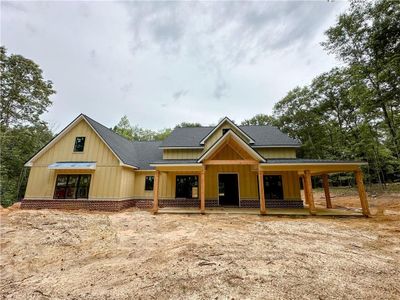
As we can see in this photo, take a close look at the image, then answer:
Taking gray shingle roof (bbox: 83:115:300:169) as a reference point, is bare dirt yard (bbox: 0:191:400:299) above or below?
below

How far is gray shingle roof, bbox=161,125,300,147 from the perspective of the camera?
42.5 feet

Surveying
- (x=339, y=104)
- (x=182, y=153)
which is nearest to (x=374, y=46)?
(x=182, y=153)

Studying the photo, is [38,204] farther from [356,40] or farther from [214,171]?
[356,40]

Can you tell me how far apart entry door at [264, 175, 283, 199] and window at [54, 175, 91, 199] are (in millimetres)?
11546

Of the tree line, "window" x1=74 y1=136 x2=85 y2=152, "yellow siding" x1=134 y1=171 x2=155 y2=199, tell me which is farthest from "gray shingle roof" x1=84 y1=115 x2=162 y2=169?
the tree line

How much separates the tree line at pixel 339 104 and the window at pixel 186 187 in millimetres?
12519

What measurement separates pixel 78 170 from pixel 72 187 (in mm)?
1197

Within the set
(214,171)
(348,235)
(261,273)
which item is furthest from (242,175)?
(261,273)

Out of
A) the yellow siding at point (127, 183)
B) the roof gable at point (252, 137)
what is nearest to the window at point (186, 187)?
the roof gable at point (252, 137)

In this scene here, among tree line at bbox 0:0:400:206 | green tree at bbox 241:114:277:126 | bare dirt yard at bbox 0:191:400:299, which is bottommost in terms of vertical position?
bare dirt yard at bbox 0:191:400:299

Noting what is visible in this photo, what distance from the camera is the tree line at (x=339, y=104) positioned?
1054cm

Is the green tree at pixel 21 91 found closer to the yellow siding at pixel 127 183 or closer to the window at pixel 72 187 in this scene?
the window at pixel 72 187

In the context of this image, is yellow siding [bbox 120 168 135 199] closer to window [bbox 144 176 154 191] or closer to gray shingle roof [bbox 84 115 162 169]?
gray shingle roof [bbox 84 115 162 169]

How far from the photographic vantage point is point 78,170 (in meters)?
11.7
